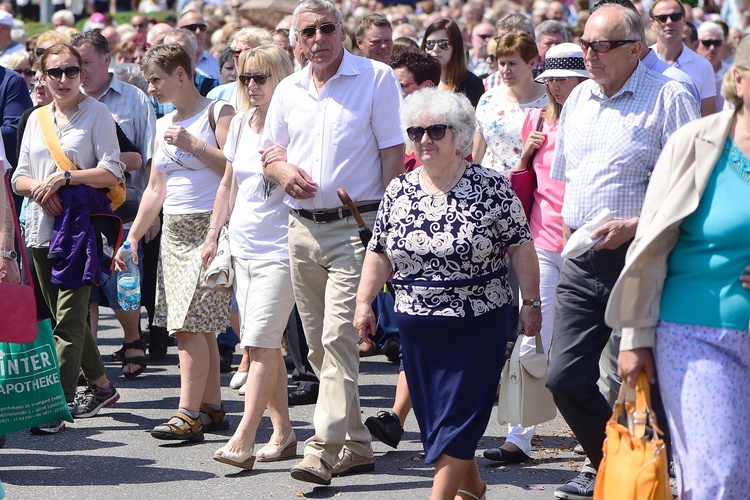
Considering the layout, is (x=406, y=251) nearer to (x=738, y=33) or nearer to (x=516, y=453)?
(x=516, y=453)

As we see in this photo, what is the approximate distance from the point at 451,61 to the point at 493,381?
13.3 ft

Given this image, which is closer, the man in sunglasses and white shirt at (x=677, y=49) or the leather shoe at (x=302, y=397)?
the leather shoe at (x=302, y=397)

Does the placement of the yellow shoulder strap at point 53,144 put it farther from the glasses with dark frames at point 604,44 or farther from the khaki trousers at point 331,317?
the glasses with dark frames at point 604,44

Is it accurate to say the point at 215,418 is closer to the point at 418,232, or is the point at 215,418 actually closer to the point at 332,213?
the point at 332,213


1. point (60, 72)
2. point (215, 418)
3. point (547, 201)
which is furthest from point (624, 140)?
point (60, 72)

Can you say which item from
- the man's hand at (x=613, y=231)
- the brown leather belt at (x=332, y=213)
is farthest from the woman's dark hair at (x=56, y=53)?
the man's hand at (x=613, y=231)

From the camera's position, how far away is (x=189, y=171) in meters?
7.08

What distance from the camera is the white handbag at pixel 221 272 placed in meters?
6.36

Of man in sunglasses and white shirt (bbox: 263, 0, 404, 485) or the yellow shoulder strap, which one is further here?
the yellow shoulder strap

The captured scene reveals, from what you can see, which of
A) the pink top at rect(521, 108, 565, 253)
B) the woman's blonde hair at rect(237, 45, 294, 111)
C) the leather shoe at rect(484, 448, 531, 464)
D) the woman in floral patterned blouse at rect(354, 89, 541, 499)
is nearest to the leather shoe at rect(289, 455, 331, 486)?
the woman in floral patterned blouse at rect(354, 89, 541, 499)

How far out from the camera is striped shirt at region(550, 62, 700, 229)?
5125 millimetres

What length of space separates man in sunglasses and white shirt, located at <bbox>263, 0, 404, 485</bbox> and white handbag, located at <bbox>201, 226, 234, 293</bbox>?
0.42 metres

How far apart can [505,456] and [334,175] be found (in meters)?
1.68

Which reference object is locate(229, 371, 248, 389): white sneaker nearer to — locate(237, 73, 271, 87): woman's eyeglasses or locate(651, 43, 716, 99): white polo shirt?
locate(237, 73, 271, 87): woman's eyeglasses
